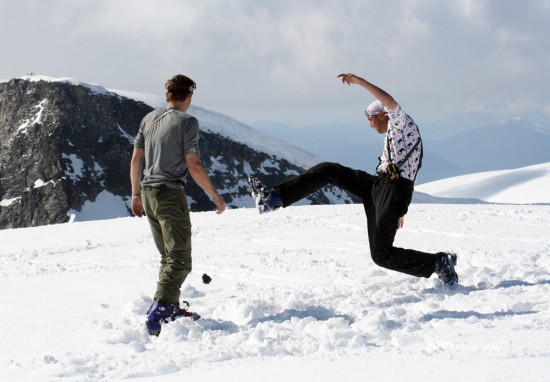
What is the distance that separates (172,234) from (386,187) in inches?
88.0

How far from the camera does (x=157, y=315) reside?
4.63 metres

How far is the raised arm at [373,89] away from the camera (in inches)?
205

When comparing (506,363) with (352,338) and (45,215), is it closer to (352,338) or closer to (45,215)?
(352,338)

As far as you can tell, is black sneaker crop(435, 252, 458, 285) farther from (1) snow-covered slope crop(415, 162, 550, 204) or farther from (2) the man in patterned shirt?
(1) snow-covered slope crop(415, 162, 550, 204)

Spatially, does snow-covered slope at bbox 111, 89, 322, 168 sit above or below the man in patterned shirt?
above

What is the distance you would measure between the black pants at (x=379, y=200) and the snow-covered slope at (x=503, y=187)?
61551mm

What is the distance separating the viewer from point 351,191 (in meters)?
5.93

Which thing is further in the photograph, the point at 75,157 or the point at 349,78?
the point at 75,157

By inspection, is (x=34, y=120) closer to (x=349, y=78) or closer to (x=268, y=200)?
(x=268, y=200)

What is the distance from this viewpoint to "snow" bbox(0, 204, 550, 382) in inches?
145

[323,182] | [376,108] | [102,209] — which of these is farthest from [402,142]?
[102,209]

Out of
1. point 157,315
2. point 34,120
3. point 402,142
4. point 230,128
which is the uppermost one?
point 230,128

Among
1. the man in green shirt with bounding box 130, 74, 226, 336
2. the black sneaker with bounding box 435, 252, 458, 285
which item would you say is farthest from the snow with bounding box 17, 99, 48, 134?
the black sneaker with bounding box 435, 252, 458, 285

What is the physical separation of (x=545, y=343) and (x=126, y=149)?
292 ft
